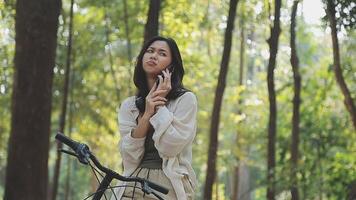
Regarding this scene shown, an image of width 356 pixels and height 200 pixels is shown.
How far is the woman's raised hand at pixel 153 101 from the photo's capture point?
124 inches

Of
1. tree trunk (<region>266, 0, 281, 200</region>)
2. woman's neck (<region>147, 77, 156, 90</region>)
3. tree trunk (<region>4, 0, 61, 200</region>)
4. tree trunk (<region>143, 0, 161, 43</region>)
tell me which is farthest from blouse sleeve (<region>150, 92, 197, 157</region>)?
tree trunk (<region>266, 0, 281, 200</region>)

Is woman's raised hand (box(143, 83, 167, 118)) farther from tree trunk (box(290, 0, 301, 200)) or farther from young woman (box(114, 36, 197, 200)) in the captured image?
tree trunk (box(290, 0, 301, 200))

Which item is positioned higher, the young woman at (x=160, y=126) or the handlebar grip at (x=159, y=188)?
the young woman at (x=160, y=126)

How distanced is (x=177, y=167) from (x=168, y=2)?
38.9 ft

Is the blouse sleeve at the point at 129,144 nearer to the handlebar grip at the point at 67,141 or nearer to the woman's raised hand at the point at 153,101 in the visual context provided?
the woman's raised hand at the point at 153,101

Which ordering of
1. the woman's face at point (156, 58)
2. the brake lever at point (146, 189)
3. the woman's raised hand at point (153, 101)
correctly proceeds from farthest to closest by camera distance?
1. the woman's face at point (156, 58)
2. the woman's raised hand at point (153, 101)
3. the brake lever at point (146, 189)

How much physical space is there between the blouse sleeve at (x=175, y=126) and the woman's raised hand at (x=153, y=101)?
0.03m

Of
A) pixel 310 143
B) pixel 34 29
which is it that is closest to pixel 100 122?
pixel 310 143

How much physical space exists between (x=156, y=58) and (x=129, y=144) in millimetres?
499

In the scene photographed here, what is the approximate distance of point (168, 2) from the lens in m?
14.7

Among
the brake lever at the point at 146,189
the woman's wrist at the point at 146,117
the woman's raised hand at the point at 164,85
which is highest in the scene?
the woman's raised hand at the point at 164,85

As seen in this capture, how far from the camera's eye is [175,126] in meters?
3.13

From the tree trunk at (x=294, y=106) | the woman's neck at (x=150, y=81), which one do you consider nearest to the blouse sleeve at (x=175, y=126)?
the woman's neck at (x=150, y=81)

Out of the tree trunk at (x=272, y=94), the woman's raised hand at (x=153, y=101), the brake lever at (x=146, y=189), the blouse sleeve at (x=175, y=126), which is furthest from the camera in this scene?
the tree trunk at (x=272, y=94)
